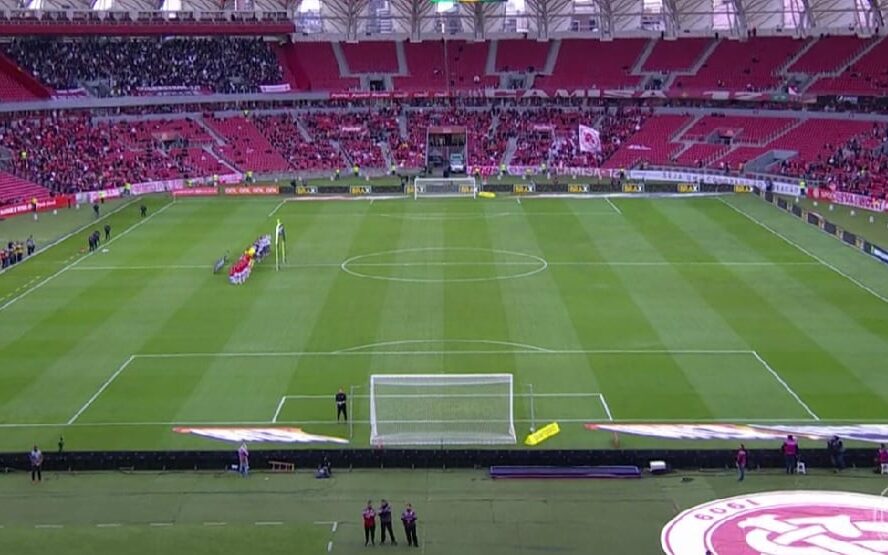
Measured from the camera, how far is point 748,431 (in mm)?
32062

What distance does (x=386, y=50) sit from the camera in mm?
110250

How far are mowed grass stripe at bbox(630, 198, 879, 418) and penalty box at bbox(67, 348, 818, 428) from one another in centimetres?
59

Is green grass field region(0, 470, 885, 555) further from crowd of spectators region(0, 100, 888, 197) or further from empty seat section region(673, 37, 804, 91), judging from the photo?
empty seat section region(673, 37, 804, 91)

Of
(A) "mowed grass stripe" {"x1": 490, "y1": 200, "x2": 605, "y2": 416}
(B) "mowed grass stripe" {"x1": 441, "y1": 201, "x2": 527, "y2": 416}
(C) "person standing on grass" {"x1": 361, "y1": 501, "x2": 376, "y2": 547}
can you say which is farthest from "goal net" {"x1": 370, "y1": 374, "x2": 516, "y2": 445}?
(C) "person standing on grass" {"x1": 361, "y1": 501, "x2": 376, "y2": 547}

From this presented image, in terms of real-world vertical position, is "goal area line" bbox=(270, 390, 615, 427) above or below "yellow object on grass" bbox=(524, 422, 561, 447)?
above

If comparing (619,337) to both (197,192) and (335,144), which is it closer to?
(197,192)

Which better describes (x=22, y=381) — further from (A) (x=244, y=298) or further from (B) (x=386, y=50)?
(B) (x=386, y=50)

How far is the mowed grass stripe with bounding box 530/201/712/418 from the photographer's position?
34.3 m

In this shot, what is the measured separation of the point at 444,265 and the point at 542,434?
24204 mm

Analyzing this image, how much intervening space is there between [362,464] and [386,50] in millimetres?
84507

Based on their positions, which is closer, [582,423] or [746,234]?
[582,423]

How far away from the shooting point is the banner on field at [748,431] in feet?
104

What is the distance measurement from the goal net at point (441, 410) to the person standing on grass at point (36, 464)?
28.2 feet

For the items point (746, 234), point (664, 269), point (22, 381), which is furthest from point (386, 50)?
point (22, 381)
